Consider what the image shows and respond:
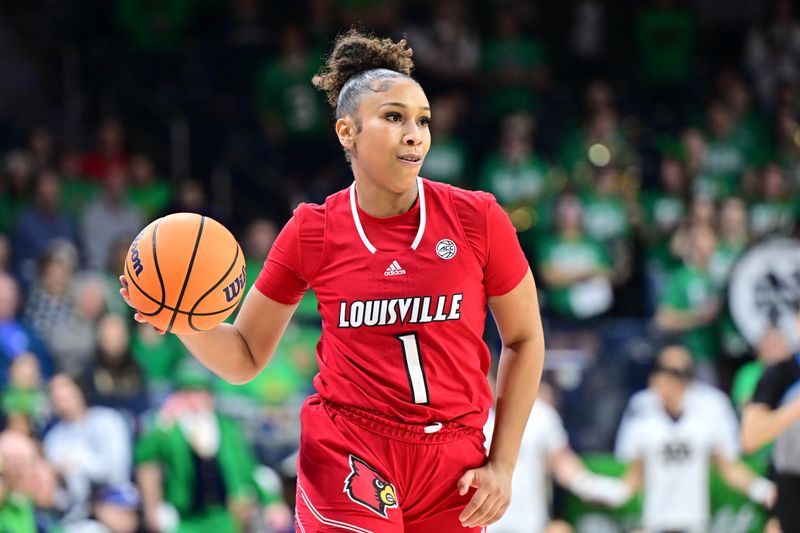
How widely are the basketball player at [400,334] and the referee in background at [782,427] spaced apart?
7.57 feet

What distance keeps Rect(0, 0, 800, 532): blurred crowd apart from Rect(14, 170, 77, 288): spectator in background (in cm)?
2

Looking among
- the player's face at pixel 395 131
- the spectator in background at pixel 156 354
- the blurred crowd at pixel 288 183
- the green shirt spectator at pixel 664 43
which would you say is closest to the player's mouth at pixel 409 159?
the player's face at pixel 395 131

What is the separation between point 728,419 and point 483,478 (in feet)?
16.8

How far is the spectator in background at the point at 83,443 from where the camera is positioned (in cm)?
795

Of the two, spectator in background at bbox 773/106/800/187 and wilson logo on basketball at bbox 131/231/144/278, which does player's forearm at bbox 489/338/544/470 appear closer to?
wilson logo on basketball at bbox 131/231/144/278

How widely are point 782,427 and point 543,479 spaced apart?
2920mm

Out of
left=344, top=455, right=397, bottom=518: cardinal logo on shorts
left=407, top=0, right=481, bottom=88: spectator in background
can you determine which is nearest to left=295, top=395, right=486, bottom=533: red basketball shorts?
left=344, top=455, right=397, bottom=518: cardinal logo on shorts

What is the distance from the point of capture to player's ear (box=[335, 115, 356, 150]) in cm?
379

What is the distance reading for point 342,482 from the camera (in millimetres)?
3590

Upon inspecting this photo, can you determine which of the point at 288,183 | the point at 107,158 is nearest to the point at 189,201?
the point at 107,158

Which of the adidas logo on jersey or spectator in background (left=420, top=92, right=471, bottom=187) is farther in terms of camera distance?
spectator in background (left=420, top=92, right=471, bottom=187)

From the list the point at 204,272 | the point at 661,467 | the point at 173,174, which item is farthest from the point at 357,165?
the point at 173,174

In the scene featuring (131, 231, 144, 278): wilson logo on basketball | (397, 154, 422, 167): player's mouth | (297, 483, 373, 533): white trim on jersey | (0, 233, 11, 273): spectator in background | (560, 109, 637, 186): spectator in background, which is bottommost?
(297, 483, 373, 533): white trim on jersey

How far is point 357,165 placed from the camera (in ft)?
12.6
